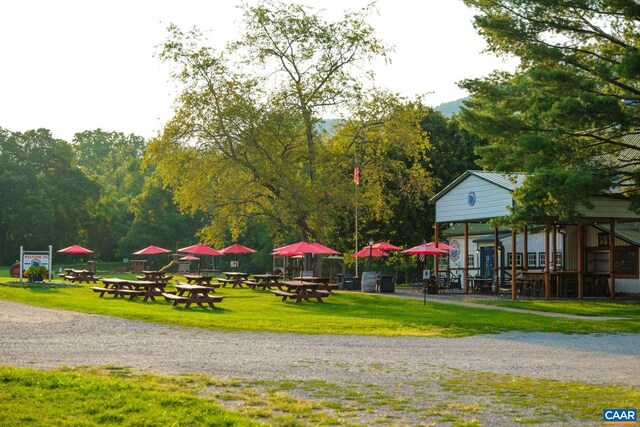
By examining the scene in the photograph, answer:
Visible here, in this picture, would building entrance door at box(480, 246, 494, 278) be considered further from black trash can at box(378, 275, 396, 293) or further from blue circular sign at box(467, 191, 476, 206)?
blue circular sign at box(467, 191, 476, 206)

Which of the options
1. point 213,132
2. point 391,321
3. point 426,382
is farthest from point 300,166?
point 426,382

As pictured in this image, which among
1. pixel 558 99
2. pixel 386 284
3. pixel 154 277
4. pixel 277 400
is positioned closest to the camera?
pixel 277 400

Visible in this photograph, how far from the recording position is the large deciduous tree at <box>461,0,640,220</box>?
20.3 meters

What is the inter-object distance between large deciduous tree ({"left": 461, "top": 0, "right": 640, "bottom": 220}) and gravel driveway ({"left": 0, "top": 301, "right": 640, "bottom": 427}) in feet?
18.8

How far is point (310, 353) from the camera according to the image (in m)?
12.8

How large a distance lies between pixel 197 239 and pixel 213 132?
44.6m

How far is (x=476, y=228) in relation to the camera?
139ft

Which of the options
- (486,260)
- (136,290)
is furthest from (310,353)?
(486,260)

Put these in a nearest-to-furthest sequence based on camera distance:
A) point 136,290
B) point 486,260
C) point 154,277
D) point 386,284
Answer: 1. point 136,290
2. point 386,284
3. point 154,277
4. point 486,260

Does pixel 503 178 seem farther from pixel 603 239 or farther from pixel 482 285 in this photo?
pixel 603 239

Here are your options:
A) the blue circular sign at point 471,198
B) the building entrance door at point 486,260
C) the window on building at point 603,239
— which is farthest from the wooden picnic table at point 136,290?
the window on building at point 603,239

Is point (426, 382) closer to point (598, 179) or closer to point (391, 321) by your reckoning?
point (391, 321)

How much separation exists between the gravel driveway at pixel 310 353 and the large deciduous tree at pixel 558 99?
18.8ft

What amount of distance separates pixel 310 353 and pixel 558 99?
1150cm
